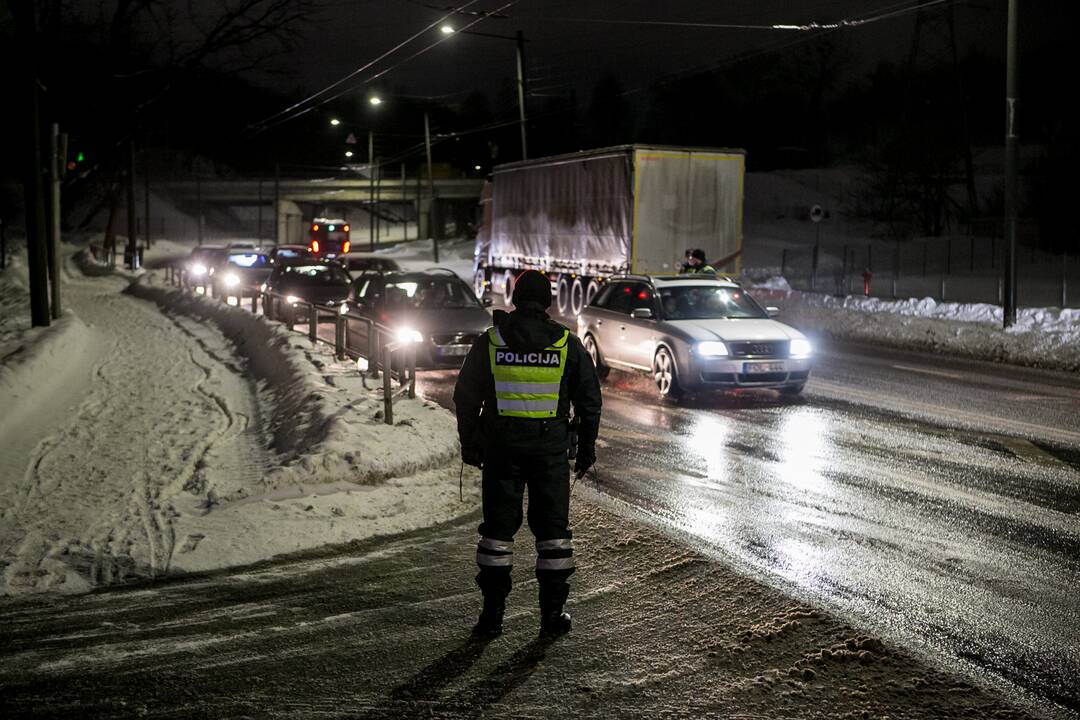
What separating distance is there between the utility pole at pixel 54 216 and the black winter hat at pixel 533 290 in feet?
62.5

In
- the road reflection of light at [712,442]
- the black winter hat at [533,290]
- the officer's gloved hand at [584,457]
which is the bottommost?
the road reflection of light at [712,442]

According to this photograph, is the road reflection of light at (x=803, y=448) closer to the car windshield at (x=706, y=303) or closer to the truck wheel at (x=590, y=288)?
the car windshield at (x=706, y=303)

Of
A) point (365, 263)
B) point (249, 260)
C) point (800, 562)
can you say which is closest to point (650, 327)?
point (800, 562)

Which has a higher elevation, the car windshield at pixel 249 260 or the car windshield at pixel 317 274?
the car windshield at pixel 249 260

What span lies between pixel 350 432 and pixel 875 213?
68.1m

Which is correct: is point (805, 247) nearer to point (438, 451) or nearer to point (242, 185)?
point (438, 451)

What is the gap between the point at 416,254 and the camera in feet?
241

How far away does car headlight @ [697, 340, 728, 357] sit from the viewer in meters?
13.8

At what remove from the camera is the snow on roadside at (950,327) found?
66.8ft

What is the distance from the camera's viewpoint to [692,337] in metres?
14.0

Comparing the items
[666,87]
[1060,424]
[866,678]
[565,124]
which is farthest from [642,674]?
[666,87]

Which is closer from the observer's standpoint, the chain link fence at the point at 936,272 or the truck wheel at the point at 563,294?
the truck wheel at the point at 563,294

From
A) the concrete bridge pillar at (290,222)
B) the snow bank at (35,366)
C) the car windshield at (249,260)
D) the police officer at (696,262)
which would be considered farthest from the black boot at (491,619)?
the concrete bridge pillar at (290,222)

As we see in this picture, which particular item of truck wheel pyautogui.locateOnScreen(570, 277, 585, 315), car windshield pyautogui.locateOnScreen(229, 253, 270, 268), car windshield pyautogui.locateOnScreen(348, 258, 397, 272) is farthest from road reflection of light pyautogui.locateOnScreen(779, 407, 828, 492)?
car windshield pyautogui.locateOnScreen(229, 253, 270, 268)
